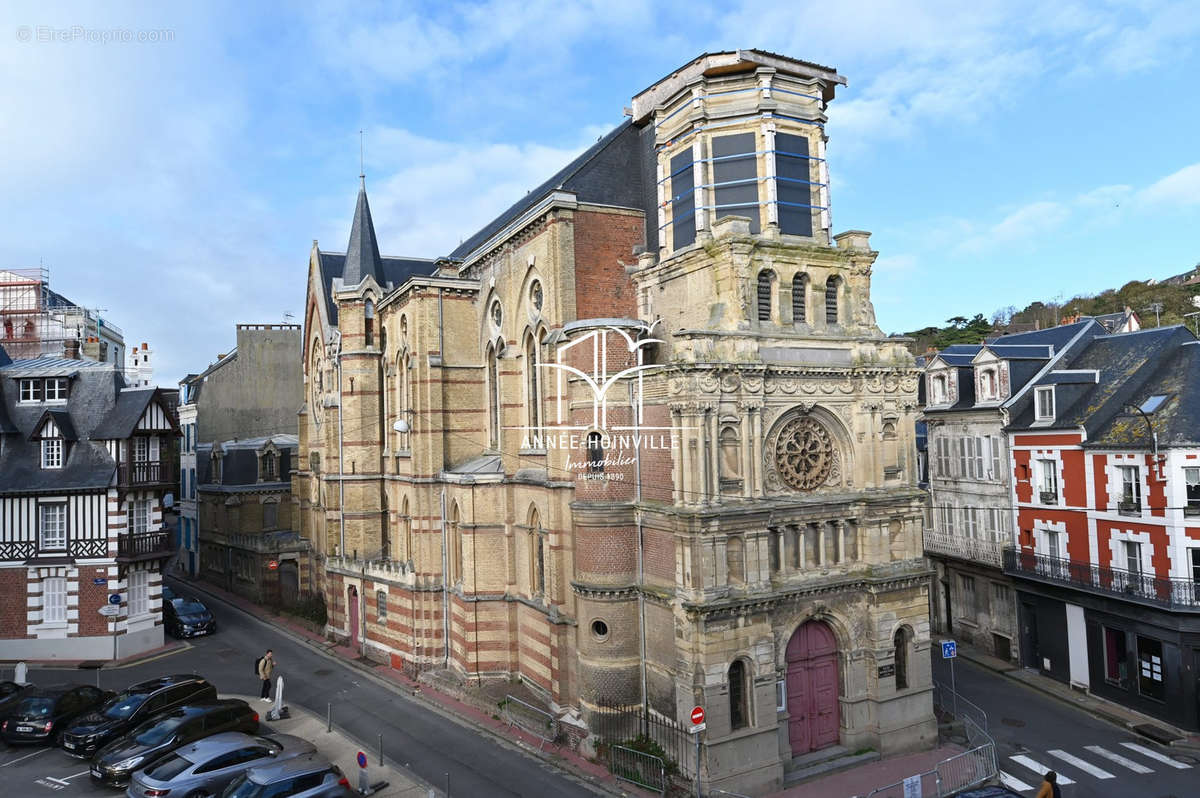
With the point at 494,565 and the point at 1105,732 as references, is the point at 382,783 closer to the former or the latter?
the point at 494,565

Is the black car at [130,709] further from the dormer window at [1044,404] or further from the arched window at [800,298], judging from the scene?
the dormer window at [1044,404]

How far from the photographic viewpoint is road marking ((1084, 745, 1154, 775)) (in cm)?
2053

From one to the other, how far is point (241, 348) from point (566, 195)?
118 feet

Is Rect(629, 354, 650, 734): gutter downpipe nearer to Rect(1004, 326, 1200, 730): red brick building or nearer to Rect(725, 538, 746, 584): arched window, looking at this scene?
Rect(725, 538, 746, 584): arched window

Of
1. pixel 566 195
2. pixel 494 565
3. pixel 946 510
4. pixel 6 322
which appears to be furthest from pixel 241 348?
pixel 946 510

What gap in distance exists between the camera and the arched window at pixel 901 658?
2200cm

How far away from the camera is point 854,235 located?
73.7ft

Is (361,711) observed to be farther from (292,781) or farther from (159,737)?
(292,781)

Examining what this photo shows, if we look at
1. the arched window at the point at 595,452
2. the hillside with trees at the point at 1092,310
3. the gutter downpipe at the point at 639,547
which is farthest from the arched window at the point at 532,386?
the hillside with trees at the point at 1092,310

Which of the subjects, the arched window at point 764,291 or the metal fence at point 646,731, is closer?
the metal fence at point 646,731

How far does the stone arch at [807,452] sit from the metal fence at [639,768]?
7454 mm

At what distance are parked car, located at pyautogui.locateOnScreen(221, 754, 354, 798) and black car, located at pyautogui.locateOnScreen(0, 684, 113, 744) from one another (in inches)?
344

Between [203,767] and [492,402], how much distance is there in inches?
629

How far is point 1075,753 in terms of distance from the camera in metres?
21.7
